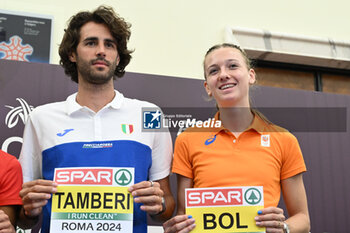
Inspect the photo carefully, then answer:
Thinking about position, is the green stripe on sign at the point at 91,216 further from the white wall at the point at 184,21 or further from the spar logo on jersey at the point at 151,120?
the white wall at the point at 184,21

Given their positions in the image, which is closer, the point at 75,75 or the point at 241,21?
the point at 75,75

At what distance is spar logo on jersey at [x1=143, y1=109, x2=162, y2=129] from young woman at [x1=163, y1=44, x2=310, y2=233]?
132 mm

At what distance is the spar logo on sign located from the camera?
5.47ft

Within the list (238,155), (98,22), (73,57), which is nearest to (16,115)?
(73,57)

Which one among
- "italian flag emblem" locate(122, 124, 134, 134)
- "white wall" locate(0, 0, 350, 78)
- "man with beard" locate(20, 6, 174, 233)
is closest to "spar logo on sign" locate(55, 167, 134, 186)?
"man with beard" locate(20, 6, 174, 233)

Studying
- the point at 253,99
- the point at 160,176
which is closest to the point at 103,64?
the point at 160,176

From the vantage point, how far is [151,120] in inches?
77.0

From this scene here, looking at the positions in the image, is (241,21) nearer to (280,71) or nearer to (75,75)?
(280,71)

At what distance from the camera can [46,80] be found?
106 inches

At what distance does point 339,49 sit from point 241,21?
1.15 m

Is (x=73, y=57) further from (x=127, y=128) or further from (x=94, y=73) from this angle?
(x=127, y=128)

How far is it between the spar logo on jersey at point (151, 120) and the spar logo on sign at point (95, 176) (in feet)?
1.00

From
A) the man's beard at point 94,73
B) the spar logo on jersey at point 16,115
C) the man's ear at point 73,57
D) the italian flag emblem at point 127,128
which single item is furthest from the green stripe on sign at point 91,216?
the spar logo on jersey at point 16,115

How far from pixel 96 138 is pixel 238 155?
0.61 metres
